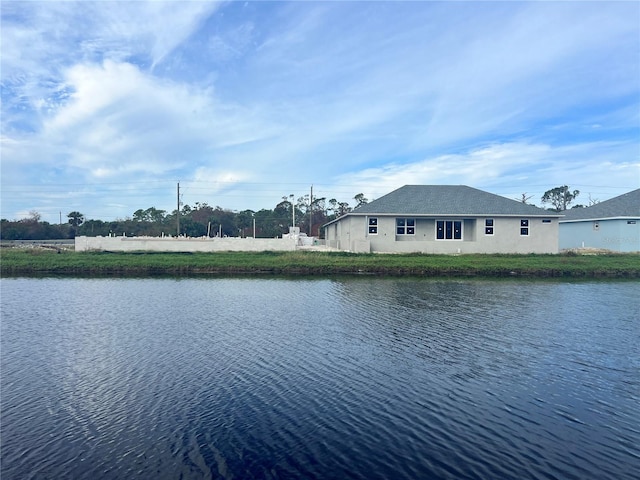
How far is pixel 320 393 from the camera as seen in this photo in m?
8.19

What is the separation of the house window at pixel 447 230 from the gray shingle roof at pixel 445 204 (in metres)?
1.19

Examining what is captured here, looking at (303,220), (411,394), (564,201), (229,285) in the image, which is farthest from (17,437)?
(564,201)

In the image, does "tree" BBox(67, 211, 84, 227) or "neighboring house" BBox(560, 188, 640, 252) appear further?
"tree" BBox(67, 211, 84, 227)

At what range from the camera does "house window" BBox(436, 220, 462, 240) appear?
34.6 metres

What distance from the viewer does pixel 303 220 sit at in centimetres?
7794

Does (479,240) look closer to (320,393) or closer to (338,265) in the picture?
(338,265)

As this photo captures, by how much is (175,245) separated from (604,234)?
114ft

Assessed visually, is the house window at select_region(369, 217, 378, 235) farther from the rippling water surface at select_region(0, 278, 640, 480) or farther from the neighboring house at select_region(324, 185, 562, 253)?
the rippling water surface at select_region(0, 278, 640, 480)

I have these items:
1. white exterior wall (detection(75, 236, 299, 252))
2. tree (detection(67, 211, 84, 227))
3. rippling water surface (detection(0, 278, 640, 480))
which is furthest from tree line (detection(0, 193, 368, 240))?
rippling water surface (detection(0, 278, 640, 480))

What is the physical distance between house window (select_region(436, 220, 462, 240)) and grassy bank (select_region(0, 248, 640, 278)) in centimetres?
386

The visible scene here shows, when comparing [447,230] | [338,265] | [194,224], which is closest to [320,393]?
[338,265]

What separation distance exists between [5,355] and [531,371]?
11247 mm

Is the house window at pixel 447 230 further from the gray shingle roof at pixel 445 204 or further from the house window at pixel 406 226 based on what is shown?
the house window at pixel 406 226

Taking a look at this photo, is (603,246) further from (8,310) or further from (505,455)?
(8,310)
